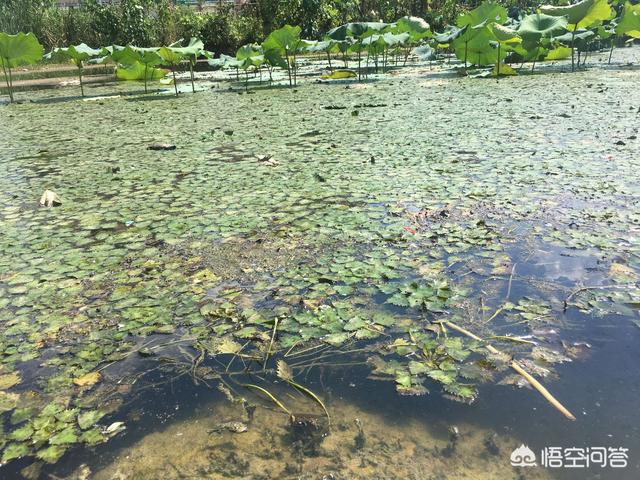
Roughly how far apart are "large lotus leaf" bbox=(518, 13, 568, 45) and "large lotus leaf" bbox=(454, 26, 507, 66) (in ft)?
1.69

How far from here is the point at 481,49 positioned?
350 inches

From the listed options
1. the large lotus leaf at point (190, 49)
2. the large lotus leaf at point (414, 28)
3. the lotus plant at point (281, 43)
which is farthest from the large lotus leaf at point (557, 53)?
the large lotus leaf at point (190, 49)

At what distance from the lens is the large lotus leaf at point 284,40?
7.85m

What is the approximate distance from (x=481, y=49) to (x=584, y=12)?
5.26 ft

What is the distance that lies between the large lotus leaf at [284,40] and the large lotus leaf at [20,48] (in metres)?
3.37

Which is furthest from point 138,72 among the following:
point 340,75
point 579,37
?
point 579,37

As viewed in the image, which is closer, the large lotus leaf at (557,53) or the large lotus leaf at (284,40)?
the large lotus leaf at (284,40)

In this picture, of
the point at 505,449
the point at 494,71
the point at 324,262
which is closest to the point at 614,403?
the point at 505,449

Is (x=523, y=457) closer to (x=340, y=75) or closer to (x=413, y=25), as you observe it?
(x=340, y=75)

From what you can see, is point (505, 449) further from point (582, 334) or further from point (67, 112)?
point (67, 112)

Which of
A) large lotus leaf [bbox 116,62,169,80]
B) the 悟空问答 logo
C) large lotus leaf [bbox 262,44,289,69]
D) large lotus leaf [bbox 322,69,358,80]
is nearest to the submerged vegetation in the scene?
the 悟空问答 logo

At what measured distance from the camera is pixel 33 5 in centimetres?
1530

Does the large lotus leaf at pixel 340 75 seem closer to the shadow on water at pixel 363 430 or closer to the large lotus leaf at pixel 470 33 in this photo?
the large lotus leaf at pixel 470 33

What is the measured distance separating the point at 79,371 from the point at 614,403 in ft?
4.91
